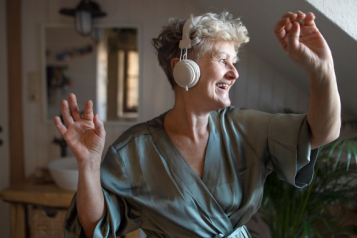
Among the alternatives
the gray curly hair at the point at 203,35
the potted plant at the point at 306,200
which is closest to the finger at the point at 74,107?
the gray curly hair at the point at 203,35

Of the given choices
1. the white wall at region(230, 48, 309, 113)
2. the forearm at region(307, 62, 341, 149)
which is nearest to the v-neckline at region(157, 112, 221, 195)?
the forearm at region(307, 62, 341, 149)

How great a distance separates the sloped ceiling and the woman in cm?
34

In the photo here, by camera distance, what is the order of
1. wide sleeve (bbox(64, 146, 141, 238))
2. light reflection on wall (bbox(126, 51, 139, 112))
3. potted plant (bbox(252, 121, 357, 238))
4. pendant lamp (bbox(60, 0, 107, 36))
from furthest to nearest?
light reflection on wall (bbox(126, 51, 139, 112)) < pendant lamp (bbox(60, 0, 107, 36)) < potted plant (bbox(252, 121, 357, 238)) < wide sleeve (bbox(64, 146, 141, 238))

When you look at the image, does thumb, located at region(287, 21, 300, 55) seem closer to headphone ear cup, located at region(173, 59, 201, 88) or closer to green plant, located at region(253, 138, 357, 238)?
headphone ear cup, located at region(173, 59, 201, 88)

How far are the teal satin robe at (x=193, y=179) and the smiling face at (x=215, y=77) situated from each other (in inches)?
6.9

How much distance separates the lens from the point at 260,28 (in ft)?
4.97

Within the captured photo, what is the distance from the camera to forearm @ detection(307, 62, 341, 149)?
0.72m

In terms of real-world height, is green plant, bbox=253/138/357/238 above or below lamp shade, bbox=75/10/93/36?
below

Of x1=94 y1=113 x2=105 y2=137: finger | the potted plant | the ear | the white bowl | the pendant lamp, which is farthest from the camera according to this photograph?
the pendant lamp

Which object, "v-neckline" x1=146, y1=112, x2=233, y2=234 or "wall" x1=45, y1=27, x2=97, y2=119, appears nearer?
"v-neckline" x1=146, y1=112, x2=233, y2=234

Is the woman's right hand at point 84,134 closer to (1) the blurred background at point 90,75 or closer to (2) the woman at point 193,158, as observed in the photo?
(2) the woman at point 193,158

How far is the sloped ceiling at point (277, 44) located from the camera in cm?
108

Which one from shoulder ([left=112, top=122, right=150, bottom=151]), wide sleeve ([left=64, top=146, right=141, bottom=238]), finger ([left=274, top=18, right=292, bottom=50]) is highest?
finger ([left=274, top=18, right=292, bottom=50])

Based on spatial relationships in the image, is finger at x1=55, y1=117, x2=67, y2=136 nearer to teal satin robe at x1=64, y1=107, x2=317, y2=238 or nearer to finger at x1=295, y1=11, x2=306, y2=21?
teal satin robe at x1=64, y1=107, x2=317, y2=238
